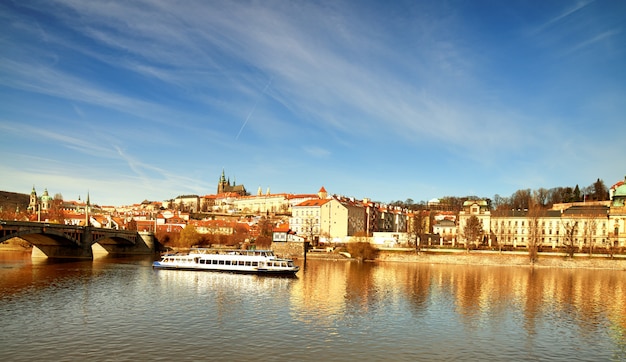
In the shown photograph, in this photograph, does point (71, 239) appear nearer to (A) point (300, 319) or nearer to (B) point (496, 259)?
(A) point (300, 319)

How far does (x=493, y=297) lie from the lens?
1591 inches

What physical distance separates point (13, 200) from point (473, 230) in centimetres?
15649

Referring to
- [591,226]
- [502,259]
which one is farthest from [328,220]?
[591,226]

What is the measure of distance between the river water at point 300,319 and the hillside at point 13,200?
140 m

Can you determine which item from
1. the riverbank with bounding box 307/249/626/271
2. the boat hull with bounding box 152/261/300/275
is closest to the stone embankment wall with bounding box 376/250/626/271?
the riverbank with bounding box 307/249/626/271

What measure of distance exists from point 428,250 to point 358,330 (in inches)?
2436

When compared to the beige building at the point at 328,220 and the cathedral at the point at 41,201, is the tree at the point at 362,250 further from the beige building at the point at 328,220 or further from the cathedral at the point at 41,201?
the cathedral at the point at 41,201

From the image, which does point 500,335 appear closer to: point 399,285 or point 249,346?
point 249,346

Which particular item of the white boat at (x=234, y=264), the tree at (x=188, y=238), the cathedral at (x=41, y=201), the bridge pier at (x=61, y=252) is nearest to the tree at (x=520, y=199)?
the tree at (x=188, y=238)

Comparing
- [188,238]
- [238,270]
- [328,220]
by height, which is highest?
[328,220]

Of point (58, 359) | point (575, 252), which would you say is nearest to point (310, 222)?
point (575, 252)

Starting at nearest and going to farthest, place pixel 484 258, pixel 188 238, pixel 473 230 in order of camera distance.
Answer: pixel 484 258, pixel 473 230, pixel 188 238

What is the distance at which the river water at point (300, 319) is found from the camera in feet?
71.8

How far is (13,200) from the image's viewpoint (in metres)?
174
